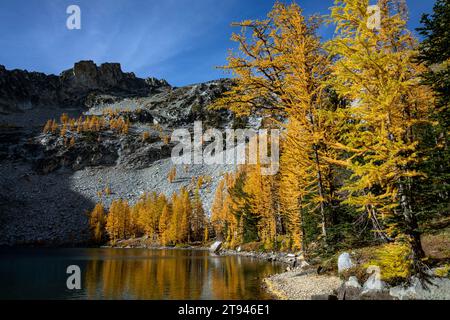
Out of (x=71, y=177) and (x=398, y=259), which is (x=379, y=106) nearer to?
(x=398, y=259)

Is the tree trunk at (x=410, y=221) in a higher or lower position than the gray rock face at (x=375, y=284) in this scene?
higher

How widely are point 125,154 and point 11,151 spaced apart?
58.0 m

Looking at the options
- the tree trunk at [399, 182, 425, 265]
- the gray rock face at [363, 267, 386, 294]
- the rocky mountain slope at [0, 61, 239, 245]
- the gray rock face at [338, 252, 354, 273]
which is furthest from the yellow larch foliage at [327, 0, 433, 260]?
the rocky mountain slope at [0, 61, 239, 245]

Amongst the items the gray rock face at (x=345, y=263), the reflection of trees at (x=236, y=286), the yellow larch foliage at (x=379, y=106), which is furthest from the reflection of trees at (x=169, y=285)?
the yellow larch foliage at (x=379, y=106)

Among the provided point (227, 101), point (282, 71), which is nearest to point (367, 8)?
point (282, 71)

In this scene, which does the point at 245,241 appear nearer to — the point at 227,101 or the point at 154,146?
the point at 227,101

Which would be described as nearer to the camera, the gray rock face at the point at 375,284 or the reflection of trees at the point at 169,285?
the gray rock face at the point at 375,284

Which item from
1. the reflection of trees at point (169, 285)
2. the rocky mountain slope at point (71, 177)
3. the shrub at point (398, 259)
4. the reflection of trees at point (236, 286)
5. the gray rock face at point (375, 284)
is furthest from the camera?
the rocky mountain slope at point (71, 177)

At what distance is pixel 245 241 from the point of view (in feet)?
205

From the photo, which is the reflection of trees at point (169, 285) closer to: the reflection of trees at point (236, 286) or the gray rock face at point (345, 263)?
the reflection of trees at point (236, 286)

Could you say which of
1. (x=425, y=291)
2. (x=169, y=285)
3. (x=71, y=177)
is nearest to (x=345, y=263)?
(x=425, y=291)

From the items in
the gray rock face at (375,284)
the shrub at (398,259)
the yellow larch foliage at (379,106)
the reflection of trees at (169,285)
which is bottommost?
the reflection of trees at (169,285)

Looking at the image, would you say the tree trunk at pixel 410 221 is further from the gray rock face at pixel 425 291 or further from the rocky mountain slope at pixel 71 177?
the rocky mountain slope at pixel 71 177

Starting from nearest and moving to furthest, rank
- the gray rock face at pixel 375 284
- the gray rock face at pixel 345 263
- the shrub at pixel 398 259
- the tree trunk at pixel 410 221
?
the tree trunk at pixel 410 221
the shrub at pixel 398 259
the gray rock face at pixel 375 284
the gray rock face at pixel 345 263
